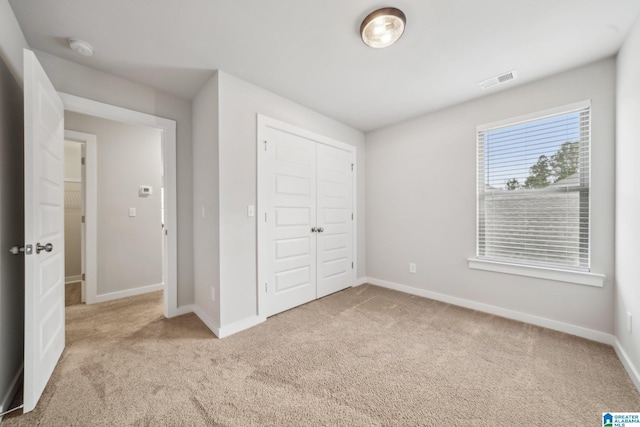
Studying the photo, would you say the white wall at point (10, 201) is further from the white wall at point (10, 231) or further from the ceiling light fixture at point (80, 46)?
the ceiling light fixture at point (80, 46)

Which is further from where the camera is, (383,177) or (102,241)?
(383,177)

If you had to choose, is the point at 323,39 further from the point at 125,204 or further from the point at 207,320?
the point at 125,204

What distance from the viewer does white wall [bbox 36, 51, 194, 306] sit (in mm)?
2154

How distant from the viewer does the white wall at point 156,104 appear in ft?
7.07

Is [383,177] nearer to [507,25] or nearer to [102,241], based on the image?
[507,25]

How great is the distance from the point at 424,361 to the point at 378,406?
0.64m

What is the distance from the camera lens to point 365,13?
5.49ft

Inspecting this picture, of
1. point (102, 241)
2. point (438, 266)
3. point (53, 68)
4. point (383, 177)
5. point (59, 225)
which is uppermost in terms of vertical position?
point (53, 68)

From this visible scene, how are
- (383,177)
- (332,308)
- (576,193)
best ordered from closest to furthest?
(576,193) → (332,308) → (383,177)

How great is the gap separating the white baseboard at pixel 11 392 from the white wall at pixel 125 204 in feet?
5.54

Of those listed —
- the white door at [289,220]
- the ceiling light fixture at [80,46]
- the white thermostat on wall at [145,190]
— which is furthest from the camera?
the white thermostat on wall at [145,190]

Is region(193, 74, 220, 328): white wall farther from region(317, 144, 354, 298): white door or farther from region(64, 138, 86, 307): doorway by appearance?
region(64, 138, 86, 307): doorway

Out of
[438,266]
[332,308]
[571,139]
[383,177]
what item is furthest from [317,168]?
[571,139]

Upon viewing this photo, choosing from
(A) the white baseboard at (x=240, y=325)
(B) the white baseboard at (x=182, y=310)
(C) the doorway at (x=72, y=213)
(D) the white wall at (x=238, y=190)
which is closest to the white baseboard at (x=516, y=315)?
(A) the white baseboard at (x=240, y=325)
